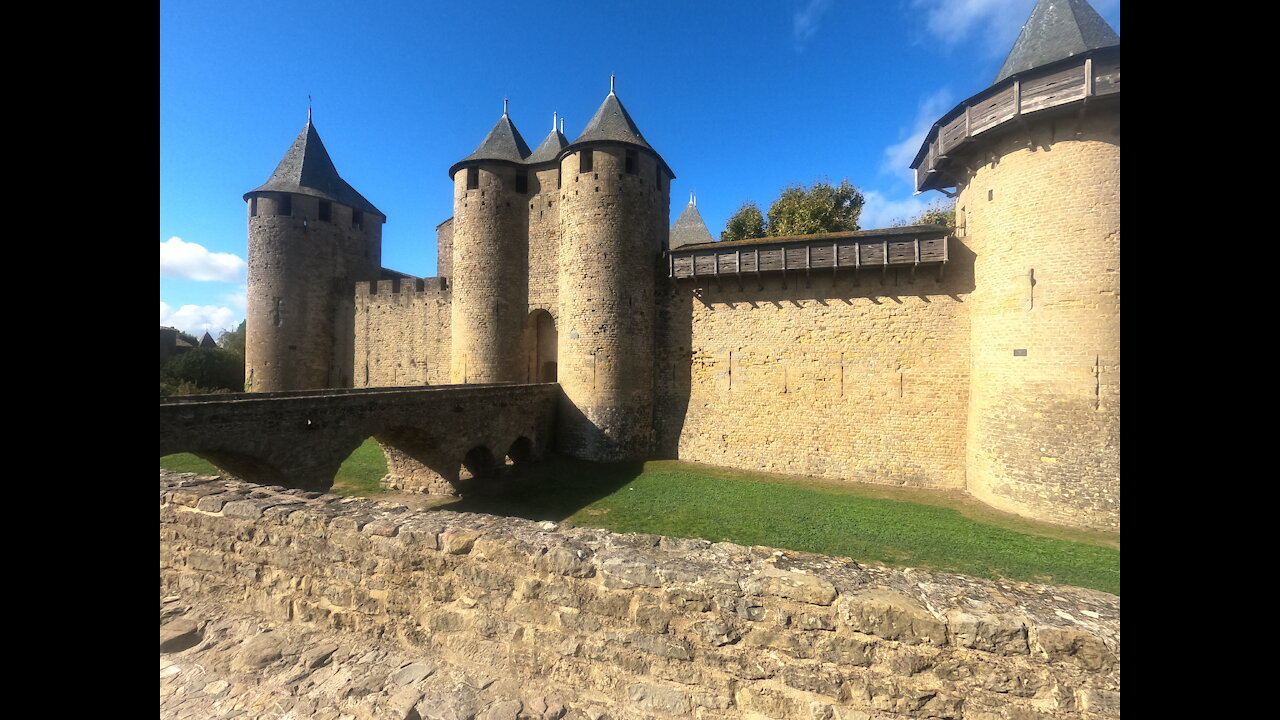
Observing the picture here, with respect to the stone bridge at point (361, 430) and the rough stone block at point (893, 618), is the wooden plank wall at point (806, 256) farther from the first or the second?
the rough stone block at point (893, 618)

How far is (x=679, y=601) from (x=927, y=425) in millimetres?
12581

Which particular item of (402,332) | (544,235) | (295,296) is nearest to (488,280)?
(544,235)

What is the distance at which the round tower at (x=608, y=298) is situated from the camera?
49.9ft

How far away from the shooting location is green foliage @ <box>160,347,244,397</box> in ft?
72.3

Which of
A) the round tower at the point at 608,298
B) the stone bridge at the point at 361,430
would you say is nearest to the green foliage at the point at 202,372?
the stone bridge at the point at 361,430

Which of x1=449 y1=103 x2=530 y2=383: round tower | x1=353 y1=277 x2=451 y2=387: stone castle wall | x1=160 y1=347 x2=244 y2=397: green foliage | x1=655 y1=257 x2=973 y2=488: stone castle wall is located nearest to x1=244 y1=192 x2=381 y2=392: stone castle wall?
x1=353 y1=277 x2=451 y2=387: stone castle wall

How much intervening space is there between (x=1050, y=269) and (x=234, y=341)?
3757 centimetres

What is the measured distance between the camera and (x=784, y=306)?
14328mm

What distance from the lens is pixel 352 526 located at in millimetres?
3445

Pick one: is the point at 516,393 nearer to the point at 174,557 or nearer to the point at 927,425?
the point at 174,557

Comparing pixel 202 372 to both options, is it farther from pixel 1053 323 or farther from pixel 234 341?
pixel 1053 323

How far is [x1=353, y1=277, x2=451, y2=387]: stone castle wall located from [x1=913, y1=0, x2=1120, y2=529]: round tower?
1790 cm
